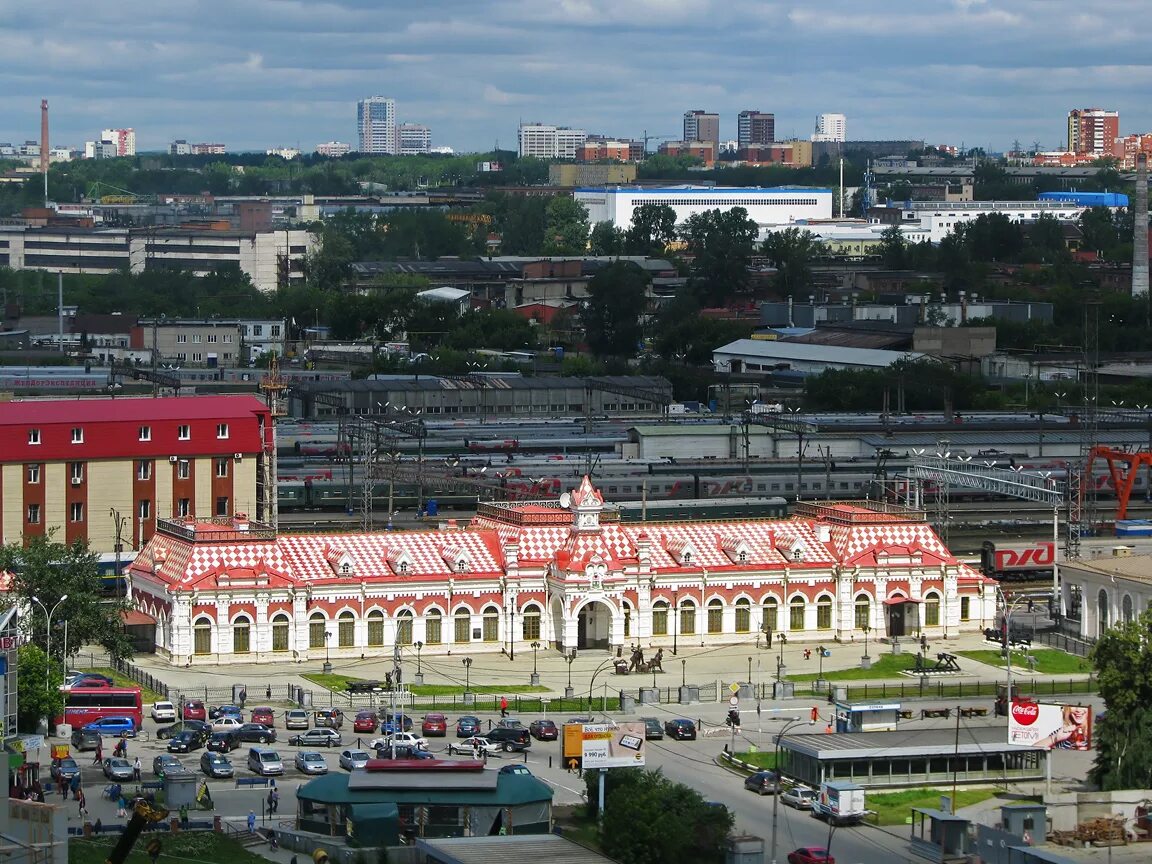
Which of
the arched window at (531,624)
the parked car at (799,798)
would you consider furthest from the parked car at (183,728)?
the arched window at (531,624)

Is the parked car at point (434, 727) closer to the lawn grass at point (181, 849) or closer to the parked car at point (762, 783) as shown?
the parked car at point (762, 783)

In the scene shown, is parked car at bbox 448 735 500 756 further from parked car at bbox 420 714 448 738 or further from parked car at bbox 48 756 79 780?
parked car at bbox 48 756 79 780

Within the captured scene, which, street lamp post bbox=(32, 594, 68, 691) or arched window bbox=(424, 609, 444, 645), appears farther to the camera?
arched window bbox=(424, 609, 444, 645)

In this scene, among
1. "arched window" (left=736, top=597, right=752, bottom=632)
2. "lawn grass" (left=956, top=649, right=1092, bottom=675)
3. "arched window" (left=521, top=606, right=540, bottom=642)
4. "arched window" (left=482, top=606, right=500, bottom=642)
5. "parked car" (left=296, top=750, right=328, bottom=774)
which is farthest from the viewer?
"arched window" (left=736, top=597, right=752, bottom=632)

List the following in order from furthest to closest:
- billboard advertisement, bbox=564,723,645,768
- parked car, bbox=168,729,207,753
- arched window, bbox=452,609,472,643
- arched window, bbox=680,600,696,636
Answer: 1. arched window, bbox=680,600,696,636
2. arched window, bbox=452,609,472,643
3. parked car, bbox=168,729,207,753
4. billboard advertisement, bbox=564,723,645,768

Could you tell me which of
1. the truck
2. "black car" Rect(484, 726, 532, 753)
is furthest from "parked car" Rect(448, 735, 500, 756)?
the truck

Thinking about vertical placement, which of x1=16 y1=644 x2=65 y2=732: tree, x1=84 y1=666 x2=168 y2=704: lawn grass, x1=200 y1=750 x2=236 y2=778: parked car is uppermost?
x1=16 y1=644 x2=65 y2=732: tree

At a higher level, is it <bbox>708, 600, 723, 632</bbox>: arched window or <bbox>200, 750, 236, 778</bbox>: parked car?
<bbox>708, 600, 723, 632</bbox>: arched window
